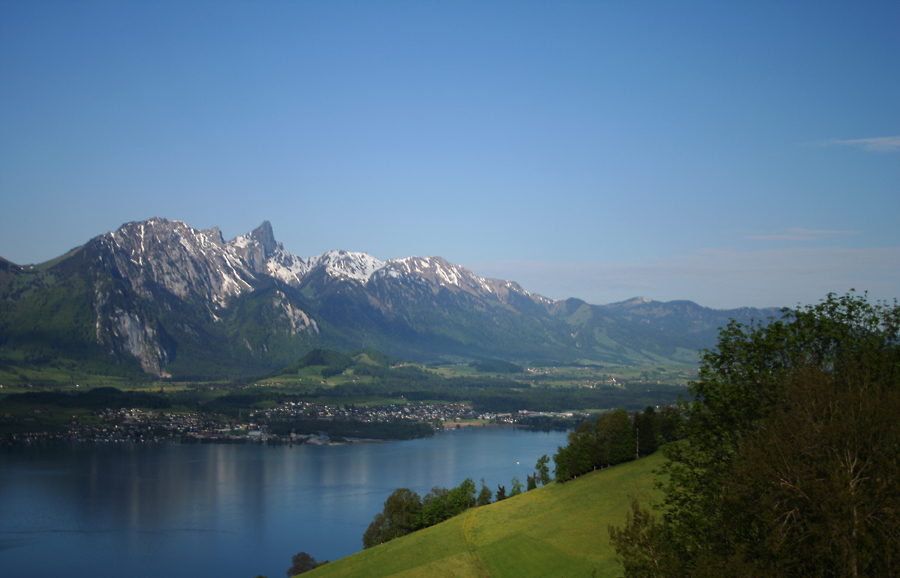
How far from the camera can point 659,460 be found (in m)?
37.9

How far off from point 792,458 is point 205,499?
6668 cm

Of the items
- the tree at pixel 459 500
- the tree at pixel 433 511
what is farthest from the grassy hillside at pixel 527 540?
the tree at pixel 433 511

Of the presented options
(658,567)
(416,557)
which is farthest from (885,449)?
(416,557)

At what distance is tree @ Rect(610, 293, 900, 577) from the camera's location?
9297 mm

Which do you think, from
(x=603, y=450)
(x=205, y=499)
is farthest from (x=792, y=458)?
(x=205, y=499)

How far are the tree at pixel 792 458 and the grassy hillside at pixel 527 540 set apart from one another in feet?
44.2

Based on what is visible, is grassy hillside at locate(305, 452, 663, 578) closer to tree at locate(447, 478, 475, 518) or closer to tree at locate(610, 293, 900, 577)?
tree at locate(447, 478, 475, 518)

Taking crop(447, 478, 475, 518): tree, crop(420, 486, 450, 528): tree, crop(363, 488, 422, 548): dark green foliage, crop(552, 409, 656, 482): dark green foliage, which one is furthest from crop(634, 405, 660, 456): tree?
crop(363, 488, 422, 548): dark green foliage

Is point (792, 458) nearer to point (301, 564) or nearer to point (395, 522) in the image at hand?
point (395, 522)

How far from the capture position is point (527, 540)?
3119cm

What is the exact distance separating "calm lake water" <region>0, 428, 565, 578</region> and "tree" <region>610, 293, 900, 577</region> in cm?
3932

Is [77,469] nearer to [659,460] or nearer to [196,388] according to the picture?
[659,460]

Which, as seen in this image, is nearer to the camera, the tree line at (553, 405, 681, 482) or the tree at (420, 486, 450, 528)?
the tree at (420, 486, 450, 528)

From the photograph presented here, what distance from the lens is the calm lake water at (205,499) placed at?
158 ft
